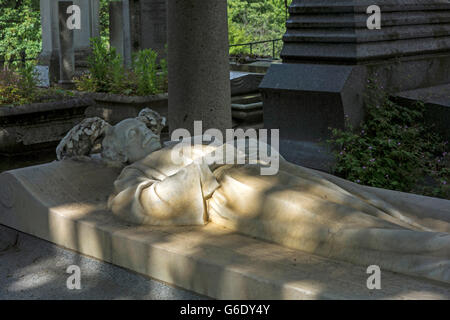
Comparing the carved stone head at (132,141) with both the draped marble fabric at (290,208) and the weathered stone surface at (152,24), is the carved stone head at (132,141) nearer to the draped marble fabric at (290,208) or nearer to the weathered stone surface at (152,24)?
the draped marble fabric at (290,208)

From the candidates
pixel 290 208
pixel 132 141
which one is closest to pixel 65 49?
pixel 132 141

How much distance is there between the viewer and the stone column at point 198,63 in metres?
4.95

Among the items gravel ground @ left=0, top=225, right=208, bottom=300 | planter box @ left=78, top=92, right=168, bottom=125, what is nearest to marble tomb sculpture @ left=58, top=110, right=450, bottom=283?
gravel ground @ left=0, top=225, right=208, bottom=300

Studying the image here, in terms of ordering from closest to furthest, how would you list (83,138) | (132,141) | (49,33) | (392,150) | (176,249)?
(176,249) < (132,141) < (83,138) < (392,150) < (49,33)

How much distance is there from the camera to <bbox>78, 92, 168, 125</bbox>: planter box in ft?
28.7

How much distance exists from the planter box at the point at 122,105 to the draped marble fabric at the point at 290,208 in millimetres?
4780

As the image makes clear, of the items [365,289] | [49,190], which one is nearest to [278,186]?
[365,289]

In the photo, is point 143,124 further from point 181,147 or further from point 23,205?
point 23,205

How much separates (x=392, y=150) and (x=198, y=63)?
2.13 metres

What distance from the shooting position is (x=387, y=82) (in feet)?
21.4

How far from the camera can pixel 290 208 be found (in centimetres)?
339

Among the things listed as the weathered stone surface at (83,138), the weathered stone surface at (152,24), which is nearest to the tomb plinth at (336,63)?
the weathered stone surface at (83,138)

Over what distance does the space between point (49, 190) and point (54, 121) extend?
3511 mm

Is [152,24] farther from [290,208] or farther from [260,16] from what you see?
[260,16]
